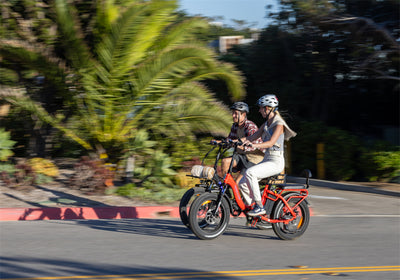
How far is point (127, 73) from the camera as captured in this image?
11.1 m

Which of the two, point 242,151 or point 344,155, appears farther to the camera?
point 344,155

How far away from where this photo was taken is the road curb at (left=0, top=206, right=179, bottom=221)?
29.3 feet

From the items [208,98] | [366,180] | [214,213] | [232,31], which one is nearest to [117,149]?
[208,98]

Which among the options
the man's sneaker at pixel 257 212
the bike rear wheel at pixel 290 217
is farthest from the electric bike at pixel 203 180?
the bike rear wheel at pixel 290 217

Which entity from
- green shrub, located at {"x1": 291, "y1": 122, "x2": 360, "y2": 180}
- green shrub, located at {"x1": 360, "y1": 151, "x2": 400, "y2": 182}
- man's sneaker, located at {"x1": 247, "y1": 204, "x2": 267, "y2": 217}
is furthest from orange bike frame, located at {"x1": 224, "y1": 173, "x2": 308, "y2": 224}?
green shrub, located at {"x1": 291, "y1": 122, "x2": 360, "y2": 180}

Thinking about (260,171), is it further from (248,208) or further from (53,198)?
(53,198)

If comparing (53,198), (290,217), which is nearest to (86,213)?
(53,198)

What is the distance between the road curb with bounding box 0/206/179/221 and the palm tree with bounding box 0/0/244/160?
233cm

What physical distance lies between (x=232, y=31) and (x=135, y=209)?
25.5 metres

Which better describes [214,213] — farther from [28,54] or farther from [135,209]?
[28,54]

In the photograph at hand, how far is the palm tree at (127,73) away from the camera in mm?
10742

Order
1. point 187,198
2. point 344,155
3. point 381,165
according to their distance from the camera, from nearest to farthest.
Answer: point 187,198 < point 381,165 < point 344,155

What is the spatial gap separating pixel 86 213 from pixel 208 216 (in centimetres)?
270

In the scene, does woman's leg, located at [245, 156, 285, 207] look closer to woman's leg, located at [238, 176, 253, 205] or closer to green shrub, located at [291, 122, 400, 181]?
woman's leg, located at [238, 176, 253, 205]
